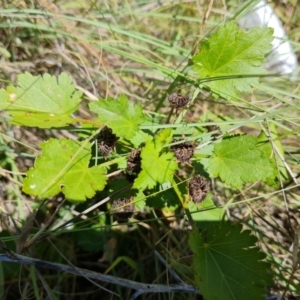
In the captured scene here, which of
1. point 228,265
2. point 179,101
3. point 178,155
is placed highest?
point 179,101

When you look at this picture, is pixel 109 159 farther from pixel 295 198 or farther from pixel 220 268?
pixel 295 198

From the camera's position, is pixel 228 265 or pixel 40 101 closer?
pixel 228 265

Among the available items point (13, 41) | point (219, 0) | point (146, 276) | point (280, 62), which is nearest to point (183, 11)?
point (219, 0)

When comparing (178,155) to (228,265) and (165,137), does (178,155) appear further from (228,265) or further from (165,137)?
(228,265)

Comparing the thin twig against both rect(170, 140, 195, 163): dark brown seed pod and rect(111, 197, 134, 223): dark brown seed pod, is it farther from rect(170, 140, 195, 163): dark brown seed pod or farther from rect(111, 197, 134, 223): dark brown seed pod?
rect(170, 140, 195, 163): dark brown seed pod

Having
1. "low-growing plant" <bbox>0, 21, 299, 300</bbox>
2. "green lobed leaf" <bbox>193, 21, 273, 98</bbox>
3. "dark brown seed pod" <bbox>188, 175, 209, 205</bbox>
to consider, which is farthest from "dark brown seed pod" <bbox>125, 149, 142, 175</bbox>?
"green lobed leaf" <bbox>193, 21, 273, 98</bbox>

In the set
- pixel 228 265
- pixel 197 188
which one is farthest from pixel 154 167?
pixel 228 265
